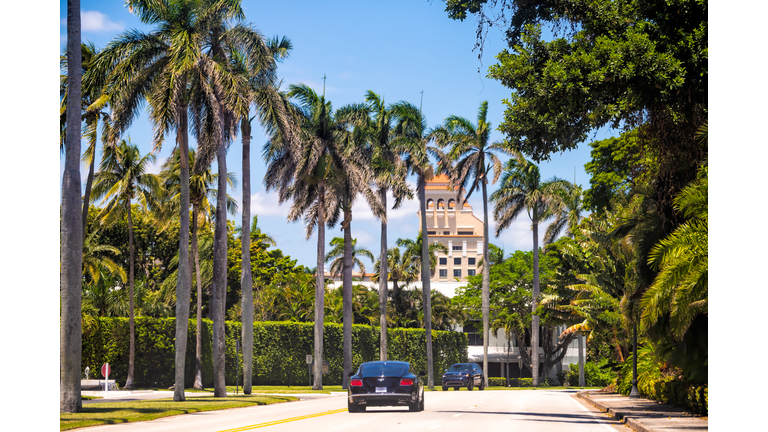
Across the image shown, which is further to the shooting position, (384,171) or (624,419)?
(384,171)

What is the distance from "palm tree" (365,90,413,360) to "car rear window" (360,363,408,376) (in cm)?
2816

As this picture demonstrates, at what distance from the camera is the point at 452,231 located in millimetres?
155500

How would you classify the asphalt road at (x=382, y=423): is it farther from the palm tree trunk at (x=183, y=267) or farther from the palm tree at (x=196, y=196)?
the palm tree at (x=196, y=196)

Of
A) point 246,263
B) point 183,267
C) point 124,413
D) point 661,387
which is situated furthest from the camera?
point 246,263

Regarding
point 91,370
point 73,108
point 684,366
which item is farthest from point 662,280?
point 91,370

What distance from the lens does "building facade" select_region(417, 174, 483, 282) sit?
5866 inches

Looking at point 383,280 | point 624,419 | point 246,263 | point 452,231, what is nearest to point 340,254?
point 383,280

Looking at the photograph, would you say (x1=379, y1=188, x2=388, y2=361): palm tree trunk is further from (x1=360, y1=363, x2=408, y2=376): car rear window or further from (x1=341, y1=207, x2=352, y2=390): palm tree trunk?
(x1=360, y1=363, x2=408, y2=376): car rear window

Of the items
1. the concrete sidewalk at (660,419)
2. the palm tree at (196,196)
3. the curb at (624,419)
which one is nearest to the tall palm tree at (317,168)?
the palm tree at (196,196)

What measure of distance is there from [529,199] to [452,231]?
93101 millimetres

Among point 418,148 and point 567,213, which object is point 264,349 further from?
point 567,213

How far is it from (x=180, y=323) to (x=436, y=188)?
434 ft

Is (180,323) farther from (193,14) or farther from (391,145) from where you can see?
(391,145)

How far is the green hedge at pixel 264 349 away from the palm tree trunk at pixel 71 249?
2407cm
